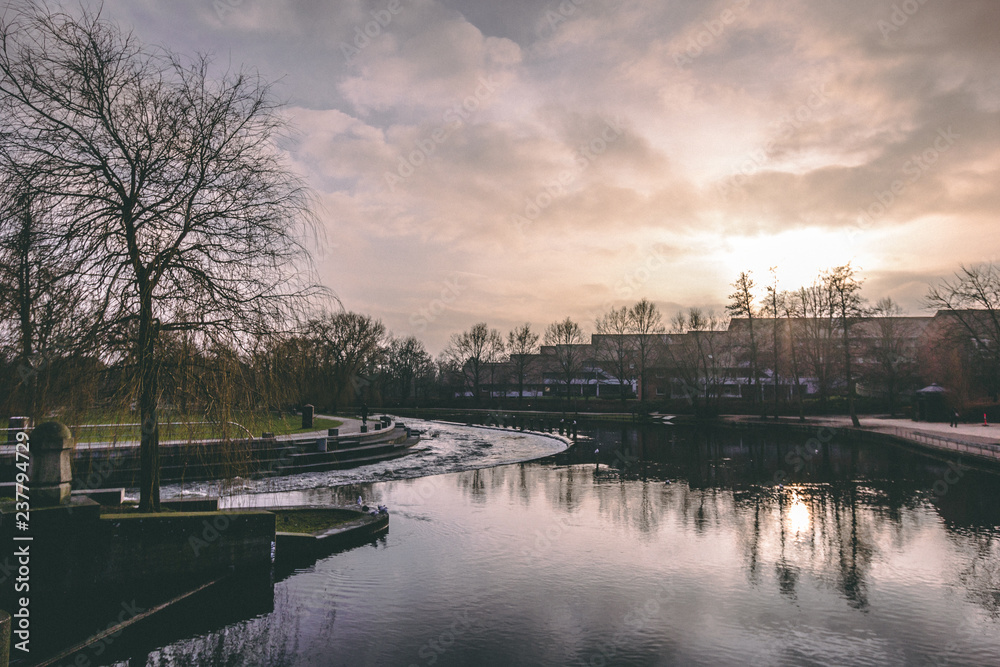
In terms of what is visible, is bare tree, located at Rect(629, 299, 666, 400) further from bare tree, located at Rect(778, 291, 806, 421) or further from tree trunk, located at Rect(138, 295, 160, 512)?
tree trunk, located at Rect(138, 295, 160, 512)

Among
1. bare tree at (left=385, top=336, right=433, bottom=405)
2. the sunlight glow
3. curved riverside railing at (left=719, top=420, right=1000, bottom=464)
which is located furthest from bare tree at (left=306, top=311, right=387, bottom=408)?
the sunlight glow

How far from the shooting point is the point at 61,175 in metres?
9.86

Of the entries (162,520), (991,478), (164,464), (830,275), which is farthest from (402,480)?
(830,275)

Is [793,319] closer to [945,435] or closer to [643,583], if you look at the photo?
[945,435]

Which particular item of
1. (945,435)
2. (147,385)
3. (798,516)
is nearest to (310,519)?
(147,385)

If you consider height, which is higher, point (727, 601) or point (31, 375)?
point (31, 375)

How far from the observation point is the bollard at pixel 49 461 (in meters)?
9.57

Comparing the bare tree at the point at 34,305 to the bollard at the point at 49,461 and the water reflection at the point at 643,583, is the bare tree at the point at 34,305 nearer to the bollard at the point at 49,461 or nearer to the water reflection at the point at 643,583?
the bollard at the point at 49,461

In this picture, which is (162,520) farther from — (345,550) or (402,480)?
(402,480)

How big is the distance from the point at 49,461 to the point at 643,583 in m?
10.7

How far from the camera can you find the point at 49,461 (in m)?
9.73

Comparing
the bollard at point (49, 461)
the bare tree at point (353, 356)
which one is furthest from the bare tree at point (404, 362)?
the bollard at point (49, 461)

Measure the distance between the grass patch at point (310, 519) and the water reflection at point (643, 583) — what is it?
1287mm

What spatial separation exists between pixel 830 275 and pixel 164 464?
4896 centimetres
